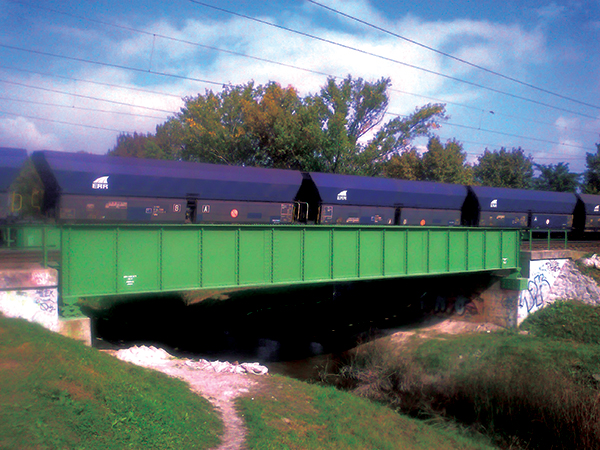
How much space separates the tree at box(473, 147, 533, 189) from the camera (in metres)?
48.8

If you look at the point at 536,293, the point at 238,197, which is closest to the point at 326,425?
the point at 238,197

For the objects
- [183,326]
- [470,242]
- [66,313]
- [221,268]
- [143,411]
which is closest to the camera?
[143,411]

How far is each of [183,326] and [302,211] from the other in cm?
1138

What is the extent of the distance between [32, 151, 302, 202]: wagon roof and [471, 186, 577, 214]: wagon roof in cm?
1215

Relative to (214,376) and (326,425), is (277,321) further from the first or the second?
(326,425)

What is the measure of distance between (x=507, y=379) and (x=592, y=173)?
1850 inches

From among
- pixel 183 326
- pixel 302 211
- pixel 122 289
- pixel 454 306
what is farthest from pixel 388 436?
pixel 183 326

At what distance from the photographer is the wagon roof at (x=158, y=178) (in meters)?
15.7

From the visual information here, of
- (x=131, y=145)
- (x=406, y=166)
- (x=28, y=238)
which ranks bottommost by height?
(x=28, y=238)

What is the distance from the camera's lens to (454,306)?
Result: 25.1 metres

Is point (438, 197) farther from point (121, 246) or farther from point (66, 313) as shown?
point (66, 313)

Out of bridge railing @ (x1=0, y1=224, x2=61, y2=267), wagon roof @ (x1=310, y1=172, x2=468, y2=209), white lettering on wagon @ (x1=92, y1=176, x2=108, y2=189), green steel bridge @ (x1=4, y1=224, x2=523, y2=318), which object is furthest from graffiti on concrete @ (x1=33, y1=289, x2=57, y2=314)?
wagon roof @ (x1=310, y1=172, x2=468, y2=209)

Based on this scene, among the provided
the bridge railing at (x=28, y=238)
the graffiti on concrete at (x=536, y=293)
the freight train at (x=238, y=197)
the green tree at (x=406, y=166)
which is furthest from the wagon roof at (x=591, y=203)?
the bridge railing at (x=28, y=238)

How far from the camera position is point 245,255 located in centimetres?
1520
